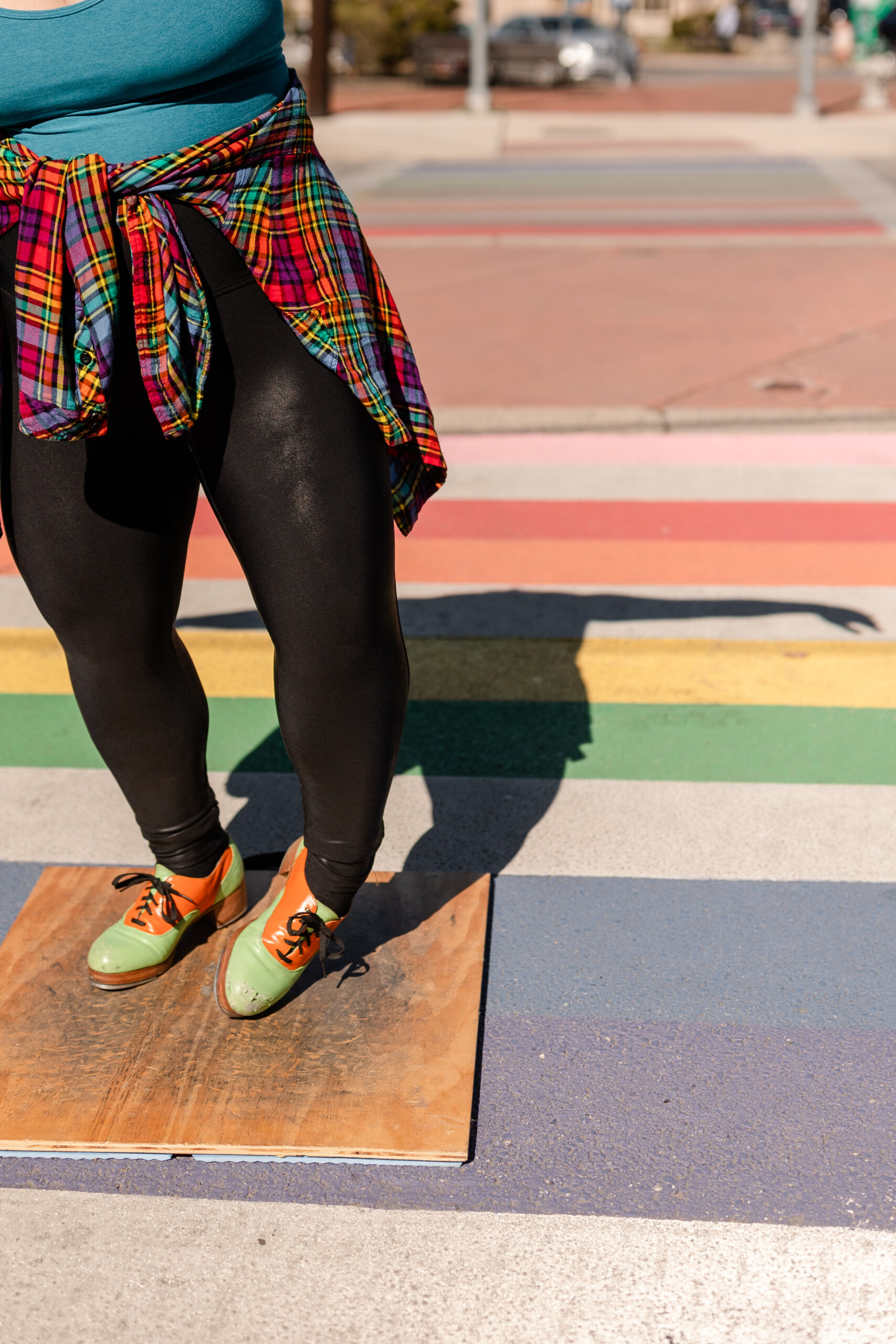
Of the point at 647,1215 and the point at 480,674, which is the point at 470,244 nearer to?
the point at 480,674

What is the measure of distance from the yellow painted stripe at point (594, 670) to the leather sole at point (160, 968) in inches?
46.8

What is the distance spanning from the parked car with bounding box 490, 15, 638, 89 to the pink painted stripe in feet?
99.2

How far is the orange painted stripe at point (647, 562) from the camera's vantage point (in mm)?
4441

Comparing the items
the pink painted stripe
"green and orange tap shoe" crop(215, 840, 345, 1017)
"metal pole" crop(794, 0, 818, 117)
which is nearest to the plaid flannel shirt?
"green and orange tap shoe" crop(215, 840, 345, 1017)

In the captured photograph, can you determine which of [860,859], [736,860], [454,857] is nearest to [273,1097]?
[454,857]

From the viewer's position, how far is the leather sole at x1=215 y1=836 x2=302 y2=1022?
2283 mm

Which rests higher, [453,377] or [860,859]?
[860,859]

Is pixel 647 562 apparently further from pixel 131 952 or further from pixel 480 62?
pixel 480 62

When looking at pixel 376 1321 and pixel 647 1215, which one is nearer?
pixel 376 1321

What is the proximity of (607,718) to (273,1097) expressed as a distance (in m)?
1.66

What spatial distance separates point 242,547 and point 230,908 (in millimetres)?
845

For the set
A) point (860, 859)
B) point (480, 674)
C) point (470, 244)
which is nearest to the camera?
point (860, 859)

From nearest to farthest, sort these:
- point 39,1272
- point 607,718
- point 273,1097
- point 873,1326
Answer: point 873,1326, point 39,1272, point 273,1097, point 607,718

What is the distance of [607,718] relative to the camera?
353 cm
